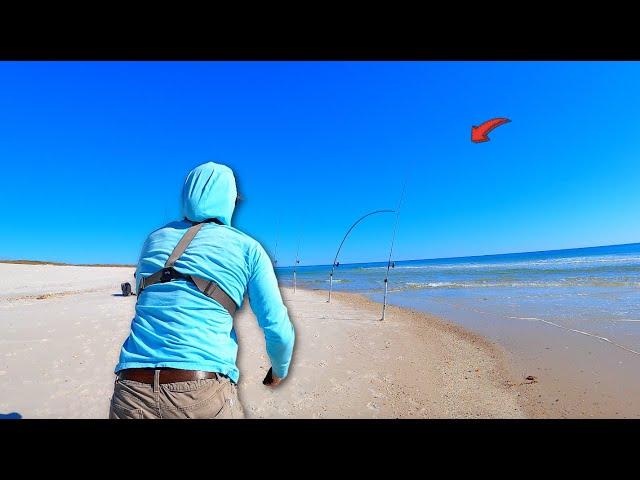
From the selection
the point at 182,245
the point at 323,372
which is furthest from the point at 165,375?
the point at 323,372

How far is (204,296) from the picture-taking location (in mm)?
1316

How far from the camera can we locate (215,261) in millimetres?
1315

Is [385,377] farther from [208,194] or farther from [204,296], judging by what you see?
[208,194]

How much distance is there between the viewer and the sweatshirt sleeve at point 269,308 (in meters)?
1.38

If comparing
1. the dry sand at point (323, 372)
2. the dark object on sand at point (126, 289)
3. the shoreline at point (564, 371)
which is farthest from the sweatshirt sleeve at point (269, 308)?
the dark object on sand at point (126, 289)

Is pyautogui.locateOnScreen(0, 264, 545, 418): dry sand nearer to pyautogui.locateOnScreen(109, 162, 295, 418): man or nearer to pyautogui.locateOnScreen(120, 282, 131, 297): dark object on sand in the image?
pyautogui.locateOnScreen(109, 162, 295, 418): man

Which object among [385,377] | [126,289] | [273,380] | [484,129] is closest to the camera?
[273,380]

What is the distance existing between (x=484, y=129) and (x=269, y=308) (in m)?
2.45

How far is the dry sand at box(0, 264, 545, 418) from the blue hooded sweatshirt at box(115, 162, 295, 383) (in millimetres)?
862

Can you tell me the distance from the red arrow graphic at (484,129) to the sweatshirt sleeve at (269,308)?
217 cm

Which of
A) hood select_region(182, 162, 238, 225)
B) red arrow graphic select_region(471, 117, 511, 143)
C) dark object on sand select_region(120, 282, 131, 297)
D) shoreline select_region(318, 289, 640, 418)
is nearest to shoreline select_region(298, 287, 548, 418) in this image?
shoreline select_region(318, 289, 640, 418)

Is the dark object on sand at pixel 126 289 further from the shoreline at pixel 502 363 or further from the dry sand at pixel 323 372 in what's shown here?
the shoreline at pixel 502 363
